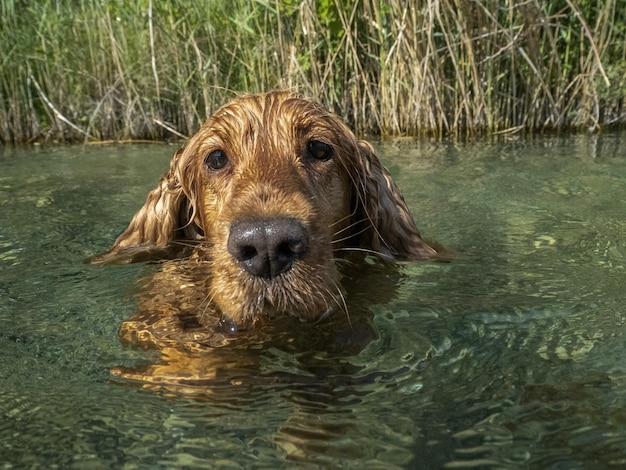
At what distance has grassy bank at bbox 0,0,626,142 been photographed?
8031mm

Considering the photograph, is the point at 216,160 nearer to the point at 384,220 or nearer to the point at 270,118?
the point at 270,118

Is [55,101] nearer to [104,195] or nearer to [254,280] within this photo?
[104,195]

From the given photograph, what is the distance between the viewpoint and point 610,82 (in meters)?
8.53

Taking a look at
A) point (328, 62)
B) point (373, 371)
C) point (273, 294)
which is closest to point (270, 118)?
point (273, 294)

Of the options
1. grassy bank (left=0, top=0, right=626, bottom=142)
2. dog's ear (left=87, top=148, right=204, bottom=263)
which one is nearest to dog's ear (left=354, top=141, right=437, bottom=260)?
dog's ear (left=87, top=148, right=204, bottom=263)

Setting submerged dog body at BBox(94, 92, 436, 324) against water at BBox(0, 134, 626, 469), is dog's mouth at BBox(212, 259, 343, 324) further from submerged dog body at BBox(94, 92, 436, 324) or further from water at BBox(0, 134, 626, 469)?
water at BBox(0, 134, 626, 469)

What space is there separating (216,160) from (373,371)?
4.70ft

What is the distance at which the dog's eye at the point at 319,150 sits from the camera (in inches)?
136

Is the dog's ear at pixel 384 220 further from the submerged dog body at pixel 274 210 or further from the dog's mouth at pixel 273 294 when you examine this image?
the dog's mouth at pixel 273 294

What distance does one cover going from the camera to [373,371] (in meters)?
2.43

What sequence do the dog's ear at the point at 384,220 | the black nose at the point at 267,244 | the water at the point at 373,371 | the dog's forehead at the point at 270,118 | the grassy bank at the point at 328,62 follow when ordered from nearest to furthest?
the water at the point at 373,371
the black nose at the point at 267,244
the dog's forehead at the point at 270,118
the dog's ear at the point at 384,220
the grassy bank at the point at 328,62

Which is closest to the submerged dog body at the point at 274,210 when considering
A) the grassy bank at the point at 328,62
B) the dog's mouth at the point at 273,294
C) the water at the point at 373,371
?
the dog's mouth at the point at 273,294

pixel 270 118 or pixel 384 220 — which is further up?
pixel 270 118

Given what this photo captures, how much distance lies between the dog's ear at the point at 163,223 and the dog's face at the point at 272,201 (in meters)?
0.12
